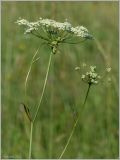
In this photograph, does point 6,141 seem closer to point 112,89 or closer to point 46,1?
point 112,89

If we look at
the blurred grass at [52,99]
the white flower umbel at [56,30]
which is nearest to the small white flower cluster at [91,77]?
the white flower umbel at [56,30]

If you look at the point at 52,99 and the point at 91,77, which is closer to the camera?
the point at 91,77

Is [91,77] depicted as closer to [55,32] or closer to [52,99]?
[55,32]

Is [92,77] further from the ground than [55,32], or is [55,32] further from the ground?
A: [55,32]

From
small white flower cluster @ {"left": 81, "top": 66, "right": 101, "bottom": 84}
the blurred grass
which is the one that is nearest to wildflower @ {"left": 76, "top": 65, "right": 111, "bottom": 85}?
small white flower cluster @ {"left": 81, "top": 66, "right": 101, "bottom": 84}

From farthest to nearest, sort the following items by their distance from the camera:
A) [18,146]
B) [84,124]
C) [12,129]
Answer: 1. [84,124]
2. [12,129]
3. [18,146]

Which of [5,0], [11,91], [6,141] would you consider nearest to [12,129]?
[6,141]

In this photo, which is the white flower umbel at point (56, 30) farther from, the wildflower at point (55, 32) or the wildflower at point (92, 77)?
the wildflower at point (92, 77)


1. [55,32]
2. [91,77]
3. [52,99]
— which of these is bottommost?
[52,99]

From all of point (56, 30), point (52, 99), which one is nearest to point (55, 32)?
point (56, 30)
